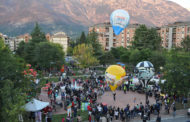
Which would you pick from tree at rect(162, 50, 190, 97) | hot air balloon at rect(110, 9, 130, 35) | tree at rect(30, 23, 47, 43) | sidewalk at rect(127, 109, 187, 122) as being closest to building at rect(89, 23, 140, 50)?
tree at rect(30, 23, 47, 43)

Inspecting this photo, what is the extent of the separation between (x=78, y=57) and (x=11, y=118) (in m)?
29.9

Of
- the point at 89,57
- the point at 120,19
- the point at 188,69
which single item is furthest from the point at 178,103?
the point at 89,57

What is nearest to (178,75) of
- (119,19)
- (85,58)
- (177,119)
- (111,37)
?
(177,119)

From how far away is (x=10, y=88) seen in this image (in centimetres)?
989

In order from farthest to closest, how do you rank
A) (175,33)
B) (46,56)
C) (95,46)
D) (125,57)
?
(175,33)
(95,46)
(125,57)
(46,56)

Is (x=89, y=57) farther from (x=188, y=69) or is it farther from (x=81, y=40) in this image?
(x=81, y=40)

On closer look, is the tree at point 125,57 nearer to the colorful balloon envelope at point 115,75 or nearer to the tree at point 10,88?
the colorful balloon envelope at point 115,75

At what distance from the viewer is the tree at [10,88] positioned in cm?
913

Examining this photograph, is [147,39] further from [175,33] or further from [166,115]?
[166,115]

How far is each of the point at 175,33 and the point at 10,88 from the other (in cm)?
5491

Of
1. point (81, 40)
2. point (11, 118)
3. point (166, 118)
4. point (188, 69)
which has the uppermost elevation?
point (81, 40)

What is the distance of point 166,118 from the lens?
586 inches

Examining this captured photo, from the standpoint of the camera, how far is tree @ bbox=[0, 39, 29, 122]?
30.0 feet

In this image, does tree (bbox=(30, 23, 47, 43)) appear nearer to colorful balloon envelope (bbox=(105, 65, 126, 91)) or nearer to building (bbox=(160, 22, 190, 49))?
colorful balloon envelope (bbox=(105, 65, 126, 91))
